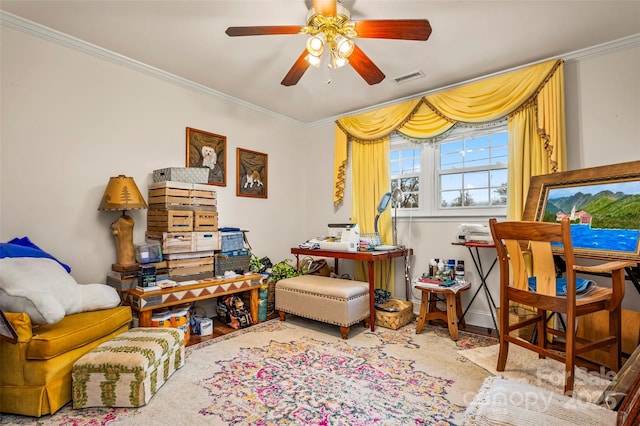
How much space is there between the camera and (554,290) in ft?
6.15

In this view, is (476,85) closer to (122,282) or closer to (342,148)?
(342,148)

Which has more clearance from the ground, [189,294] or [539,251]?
[539,251]

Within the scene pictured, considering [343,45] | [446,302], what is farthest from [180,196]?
[446,302]

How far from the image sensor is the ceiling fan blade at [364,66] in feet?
7.18

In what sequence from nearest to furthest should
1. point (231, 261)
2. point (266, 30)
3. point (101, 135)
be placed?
point (266, 30)
point (101, 135)
point (231, 261)

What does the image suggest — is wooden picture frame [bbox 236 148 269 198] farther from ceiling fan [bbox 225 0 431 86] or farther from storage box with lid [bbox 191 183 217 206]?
ceiling fan [bbox 225 0 431 86]

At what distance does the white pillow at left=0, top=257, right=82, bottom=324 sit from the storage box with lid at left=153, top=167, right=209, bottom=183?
1.23 meters

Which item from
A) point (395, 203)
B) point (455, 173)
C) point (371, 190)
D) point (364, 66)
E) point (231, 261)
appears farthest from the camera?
point (371, 190)

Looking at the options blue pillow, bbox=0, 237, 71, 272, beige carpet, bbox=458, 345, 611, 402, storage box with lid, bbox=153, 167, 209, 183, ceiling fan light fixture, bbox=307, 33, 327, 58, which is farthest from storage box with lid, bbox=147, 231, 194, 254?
beige carpet, bbox=458, 345, 611, 402

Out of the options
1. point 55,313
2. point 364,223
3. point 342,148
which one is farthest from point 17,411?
point 342,148

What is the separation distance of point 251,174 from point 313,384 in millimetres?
2669

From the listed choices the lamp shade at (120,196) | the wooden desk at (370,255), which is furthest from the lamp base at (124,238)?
the wooden desk at (370,255)

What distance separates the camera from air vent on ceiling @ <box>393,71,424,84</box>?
10.3 feet

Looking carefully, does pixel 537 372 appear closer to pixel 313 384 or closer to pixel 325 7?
pixel 313 384
